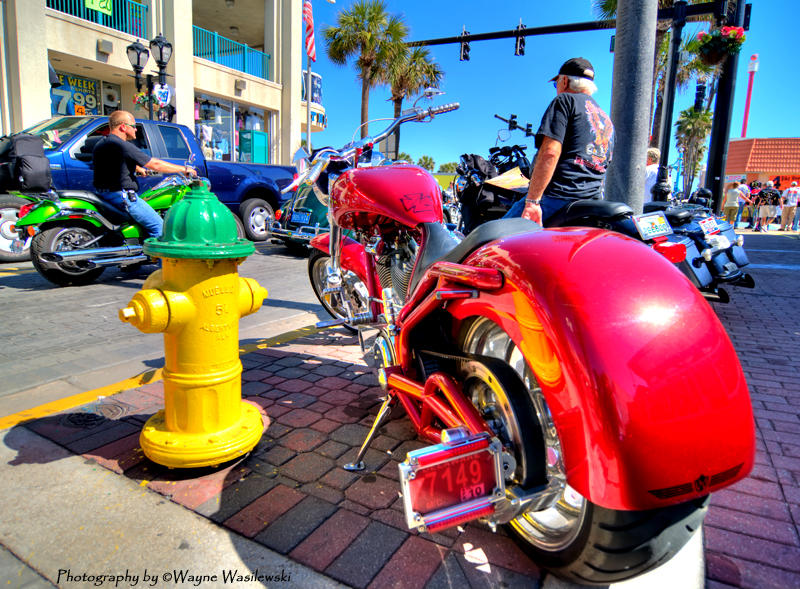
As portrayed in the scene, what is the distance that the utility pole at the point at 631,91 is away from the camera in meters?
3.72

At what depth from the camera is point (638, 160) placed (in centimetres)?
391

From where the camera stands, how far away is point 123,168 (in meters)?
6.13

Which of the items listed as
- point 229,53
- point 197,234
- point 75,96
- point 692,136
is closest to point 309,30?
point 229,53

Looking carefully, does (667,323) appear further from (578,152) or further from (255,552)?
(578,152)

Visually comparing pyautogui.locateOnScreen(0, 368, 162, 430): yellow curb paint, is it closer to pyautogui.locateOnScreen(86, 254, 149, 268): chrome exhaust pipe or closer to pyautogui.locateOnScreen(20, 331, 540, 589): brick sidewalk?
pyautogui.locateOnScreen(20, 331, 540, 589): brick sidewalk

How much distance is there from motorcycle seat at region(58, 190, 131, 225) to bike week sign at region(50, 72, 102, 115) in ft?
34.5

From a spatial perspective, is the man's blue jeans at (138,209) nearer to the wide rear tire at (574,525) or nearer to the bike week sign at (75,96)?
the wide rear tire at (574,525)

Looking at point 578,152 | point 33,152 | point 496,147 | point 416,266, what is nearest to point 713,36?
point 496,147

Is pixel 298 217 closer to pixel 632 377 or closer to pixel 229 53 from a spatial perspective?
pixel 632 377

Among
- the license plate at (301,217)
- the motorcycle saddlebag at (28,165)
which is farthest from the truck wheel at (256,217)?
the motorcycle saddlebag at (28,165)

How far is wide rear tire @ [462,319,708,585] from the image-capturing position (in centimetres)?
129

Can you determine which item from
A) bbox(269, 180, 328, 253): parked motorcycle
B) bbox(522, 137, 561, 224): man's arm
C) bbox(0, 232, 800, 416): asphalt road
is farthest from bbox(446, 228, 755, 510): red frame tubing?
bbox(269, 180, 328, 253): parked motorcycle

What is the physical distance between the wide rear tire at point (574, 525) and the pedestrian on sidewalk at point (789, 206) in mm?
22485

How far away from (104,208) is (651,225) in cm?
606
